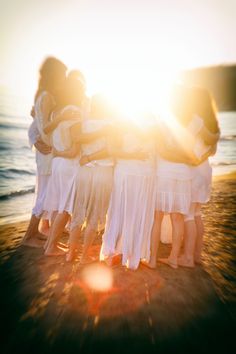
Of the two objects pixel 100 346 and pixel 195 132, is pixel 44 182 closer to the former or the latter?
pixel 195 132

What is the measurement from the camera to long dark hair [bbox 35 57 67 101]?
4.15 metres

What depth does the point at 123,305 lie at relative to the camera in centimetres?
312

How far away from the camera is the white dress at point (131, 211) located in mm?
3732

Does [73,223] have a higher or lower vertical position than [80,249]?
higher

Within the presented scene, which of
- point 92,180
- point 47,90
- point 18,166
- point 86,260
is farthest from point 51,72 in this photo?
point 18,166

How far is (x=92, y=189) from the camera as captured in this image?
3.76 m

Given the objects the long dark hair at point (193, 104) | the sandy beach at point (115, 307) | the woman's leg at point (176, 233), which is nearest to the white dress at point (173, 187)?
the woman's leg at point (176, 233)

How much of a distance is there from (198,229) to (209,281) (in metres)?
0.63

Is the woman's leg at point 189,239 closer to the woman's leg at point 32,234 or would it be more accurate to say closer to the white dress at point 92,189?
the white dress at point 92,189

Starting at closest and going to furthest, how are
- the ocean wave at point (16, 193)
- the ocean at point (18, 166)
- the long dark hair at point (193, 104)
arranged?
the long dark hair at point (193, 104)
the ocean at point (18, 166)
the ocean wave at point (16, 193)

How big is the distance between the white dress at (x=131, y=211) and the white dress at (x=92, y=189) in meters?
0.09

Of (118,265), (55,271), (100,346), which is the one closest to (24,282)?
(55,271)

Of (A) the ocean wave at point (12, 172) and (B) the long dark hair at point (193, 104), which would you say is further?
(A) the ocean wave at point (12, 172)


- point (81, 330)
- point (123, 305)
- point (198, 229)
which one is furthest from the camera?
point (198, 229)
